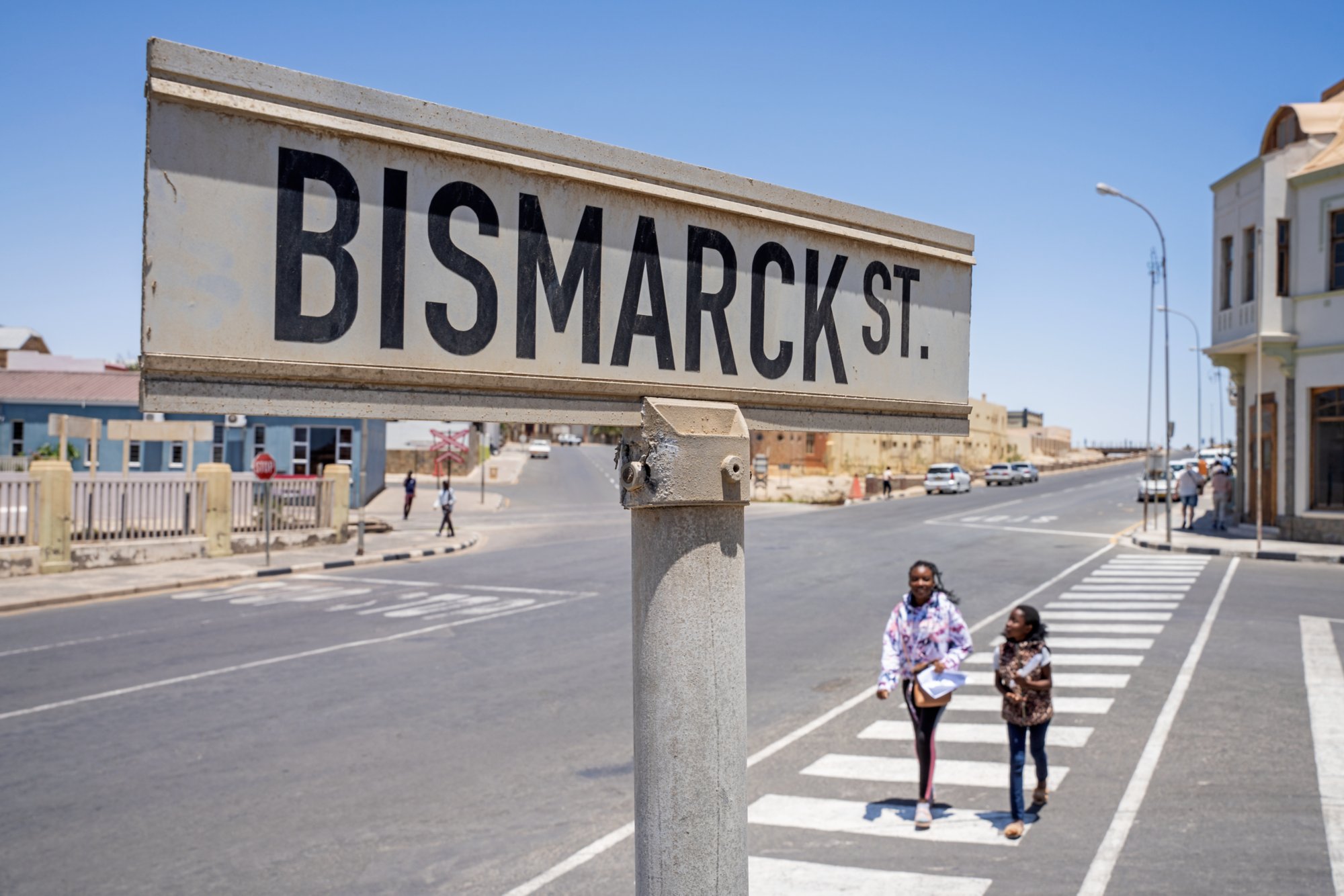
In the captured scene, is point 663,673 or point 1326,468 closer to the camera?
point 663,673

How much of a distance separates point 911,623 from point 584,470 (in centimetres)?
6659

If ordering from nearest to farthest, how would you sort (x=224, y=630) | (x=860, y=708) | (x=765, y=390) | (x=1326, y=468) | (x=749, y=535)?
(x=765, y=390) < (x=860, y=708) < (x=224, y=630) < (x=1326, y=468) < (x=749, y=535)

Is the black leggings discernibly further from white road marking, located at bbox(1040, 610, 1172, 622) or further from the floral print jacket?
white road marking, located at bbox(1040, 610, 1172, 622)

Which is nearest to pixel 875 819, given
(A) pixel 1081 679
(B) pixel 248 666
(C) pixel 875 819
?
(C) pixel 875 819

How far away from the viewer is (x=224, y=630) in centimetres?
1529

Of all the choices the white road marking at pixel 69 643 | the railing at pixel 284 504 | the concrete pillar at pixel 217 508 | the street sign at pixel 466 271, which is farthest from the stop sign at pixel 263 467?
the street sign at pixel 466 271

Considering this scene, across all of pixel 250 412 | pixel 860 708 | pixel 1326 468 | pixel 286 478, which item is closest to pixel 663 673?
pixel 250 412

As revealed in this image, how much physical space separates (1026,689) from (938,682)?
2.12 ft

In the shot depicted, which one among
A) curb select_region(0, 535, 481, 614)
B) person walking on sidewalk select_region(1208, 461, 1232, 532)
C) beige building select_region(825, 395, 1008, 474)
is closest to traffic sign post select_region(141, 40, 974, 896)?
curb select_region(0, 535, 481, 614)

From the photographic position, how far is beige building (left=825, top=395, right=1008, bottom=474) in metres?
80.8

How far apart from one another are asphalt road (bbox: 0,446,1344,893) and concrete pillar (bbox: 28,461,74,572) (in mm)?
→ 4729

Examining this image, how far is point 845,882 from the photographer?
20.8 feet

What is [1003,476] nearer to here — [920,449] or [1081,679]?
[920,449]

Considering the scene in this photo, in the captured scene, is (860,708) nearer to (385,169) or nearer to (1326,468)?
(385,169)
